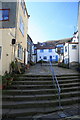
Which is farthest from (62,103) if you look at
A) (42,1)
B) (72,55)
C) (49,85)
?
(72,55)

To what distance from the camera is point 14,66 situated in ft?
24.9

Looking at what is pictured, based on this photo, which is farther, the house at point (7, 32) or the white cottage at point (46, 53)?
the white cottage at point (46, 53)

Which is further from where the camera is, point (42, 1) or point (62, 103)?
point (42, 1)

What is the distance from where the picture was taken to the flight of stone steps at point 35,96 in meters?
4.05

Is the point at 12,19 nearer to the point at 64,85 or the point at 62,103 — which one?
the point at 64,85

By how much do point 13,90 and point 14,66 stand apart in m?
2.55

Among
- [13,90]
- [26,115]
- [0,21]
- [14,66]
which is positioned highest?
[0,21]

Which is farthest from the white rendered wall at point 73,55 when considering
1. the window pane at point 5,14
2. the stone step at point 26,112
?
the stone step at point 26,112

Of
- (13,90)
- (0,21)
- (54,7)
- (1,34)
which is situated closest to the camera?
(13,90)

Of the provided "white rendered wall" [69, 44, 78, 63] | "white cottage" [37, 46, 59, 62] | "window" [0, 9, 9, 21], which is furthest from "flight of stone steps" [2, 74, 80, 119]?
"white cottage" [37, 46, 59, 62]

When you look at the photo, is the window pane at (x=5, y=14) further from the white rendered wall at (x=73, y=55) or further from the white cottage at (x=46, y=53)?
the white cottage at (x=46, y=53)

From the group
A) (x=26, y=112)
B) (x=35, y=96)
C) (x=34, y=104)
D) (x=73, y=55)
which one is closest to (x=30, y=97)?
(x=35, y=96)

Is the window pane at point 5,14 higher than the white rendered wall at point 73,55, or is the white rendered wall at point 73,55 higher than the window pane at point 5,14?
the window pane at point 5,14

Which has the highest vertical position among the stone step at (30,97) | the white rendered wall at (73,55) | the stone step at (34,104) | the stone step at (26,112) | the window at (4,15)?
the window at (4,15)
